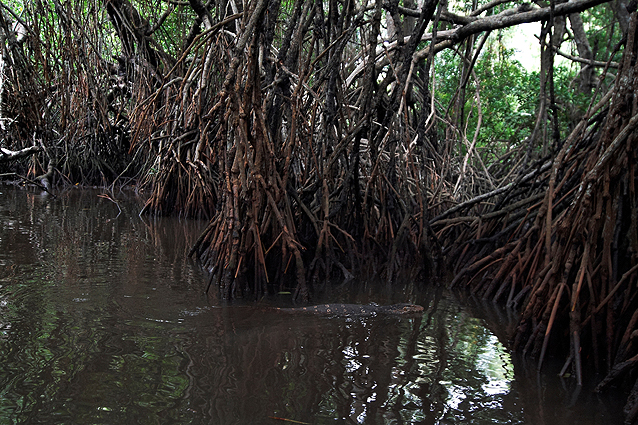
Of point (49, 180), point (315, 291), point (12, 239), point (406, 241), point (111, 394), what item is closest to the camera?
point (111, 394)

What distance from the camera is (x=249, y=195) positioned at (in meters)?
3.80

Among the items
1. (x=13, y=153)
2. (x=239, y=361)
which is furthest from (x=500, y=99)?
(x=239, y=361)

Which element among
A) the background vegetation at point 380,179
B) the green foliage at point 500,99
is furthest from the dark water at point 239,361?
the green foliage at point 500,99

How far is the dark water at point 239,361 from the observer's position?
7.36 ft

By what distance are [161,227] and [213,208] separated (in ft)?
2.64

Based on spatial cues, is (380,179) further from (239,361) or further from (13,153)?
(13,153)

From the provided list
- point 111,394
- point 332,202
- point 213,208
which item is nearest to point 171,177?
point 213,208

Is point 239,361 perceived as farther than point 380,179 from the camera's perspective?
No

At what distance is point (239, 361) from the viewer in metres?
Result: 2.72

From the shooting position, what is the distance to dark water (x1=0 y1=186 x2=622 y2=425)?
7.36 ft

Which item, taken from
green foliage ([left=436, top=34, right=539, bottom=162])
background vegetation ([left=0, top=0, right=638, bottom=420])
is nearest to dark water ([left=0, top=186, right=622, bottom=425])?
background vegetation ([left=0, top=0, right=638, bottom=420])

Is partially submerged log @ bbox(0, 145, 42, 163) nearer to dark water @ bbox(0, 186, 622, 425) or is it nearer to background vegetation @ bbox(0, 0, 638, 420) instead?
background vegetation @ bbox(0, 0, 638, 420)

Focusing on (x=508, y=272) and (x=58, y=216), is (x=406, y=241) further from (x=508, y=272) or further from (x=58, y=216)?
(x=58, y=216)

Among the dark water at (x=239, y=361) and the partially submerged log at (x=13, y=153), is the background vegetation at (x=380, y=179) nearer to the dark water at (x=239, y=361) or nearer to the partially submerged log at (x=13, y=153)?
the dark water at (x=239, y=361)
